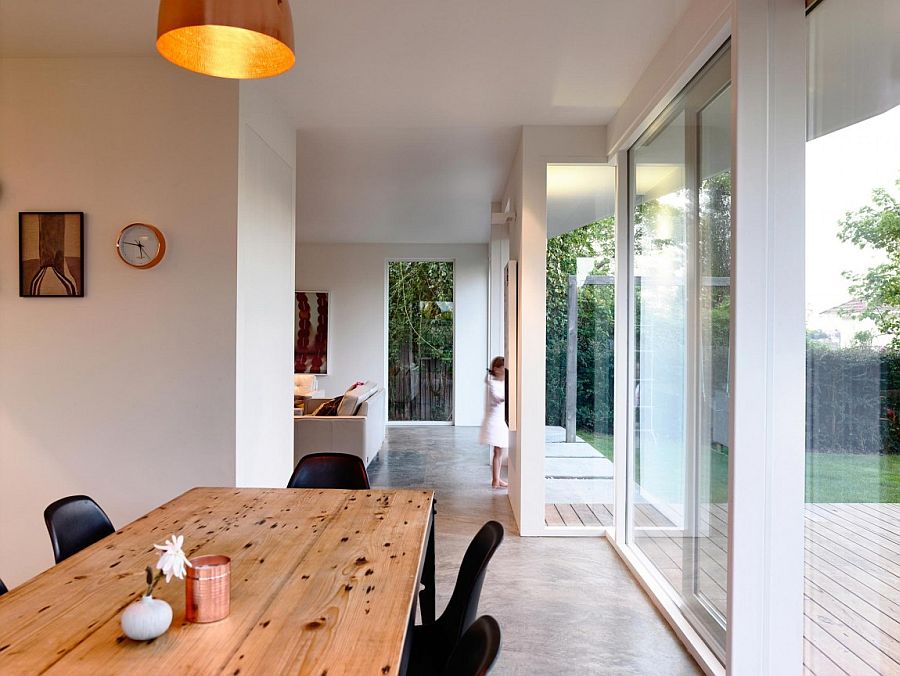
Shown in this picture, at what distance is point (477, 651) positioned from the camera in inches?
47.6

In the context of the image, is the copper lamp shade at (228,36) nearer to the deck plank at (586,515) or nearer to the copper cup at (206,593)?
the copper cup at (206,593)

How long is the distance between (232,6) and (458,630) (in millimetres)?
1652

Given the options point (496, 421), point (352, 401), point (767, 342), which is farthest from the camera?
point (352, 401)

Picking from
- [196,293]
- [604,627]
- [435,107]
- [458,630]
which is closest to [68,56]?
[196,293]

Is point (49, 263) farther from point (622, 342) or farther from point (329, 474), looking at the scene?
point (622, 342)

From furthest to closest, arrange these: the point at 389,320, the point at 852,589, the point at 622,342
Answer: the point at 389,320 < the point at 622,342 < the point at 852,589

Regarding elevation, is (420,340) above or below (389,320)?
below

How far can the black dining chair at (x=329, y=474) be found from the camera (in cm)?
293

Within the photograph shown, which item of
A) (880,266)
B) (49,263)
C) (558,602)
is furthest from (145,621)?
(49,263)

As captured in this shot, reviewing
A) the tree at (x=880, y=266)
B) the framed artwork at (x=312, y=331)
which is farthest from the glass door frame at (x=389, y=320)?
the tree at (x=880, y=266)

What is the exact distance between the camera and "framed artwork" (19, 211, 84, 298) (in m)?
3.39

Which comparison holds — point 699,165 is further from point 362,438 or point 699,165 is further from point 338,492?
point 362,438

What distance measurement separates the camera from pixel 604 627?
2.99 metres

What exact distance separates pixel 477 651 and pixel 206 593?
58cm
